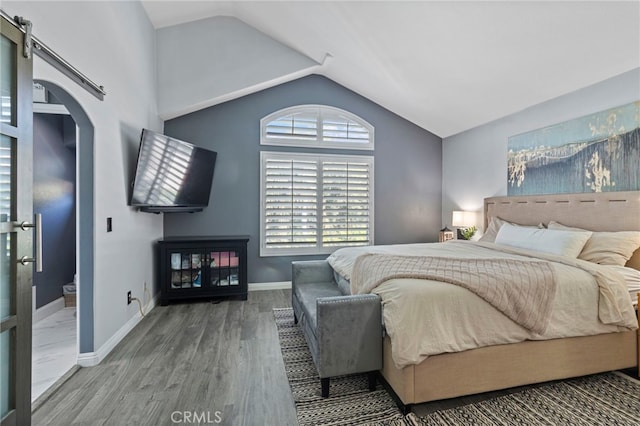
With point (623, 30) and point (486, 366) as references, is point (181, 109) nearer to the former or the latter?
point (486, 366)

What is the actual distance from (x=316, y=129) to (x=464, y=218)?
2678 mm

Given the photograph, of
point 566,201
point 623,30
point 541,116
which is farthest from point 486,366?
point 541,116

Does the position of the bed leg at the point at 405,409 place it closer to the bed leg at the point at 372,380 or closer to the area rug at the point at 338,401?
the area rug at the point at 338,401

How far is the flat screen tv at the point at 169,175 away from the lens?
9.96ft

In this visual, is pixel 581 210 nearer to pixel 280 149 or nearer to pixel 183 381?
pixel 280 149

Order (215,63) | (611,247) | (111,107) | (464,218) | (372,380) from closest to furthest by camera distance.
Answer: (372,380) → (611,247) → (111,107) → (215,63) → (464,218)

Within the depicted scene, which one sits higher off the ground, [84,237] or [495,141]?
[495,141]

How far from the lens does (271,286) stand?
14.8 ft

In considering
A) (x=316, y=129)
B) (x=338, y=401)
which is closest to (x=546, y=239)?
(x=338, y=401)

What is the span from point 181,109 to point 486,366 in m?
4.26

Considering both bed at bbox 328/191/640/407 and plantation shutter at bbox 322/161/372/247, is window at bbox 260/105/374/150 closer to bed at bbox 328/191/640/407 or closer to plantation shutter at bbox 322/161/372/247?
plantation shutter at bbox 322/161/372/247

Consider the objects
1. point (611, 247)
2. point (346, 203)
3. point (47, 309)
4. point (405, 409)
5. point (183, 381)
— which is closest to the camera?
point (405, 409)

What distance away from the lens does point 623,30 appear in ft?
7.68

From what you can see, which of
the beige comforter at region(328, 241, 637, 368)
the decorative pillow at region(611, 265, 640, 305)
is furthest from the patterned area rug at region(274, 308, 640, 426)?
the decorative pillow at region(611, 265, 640, 305)
